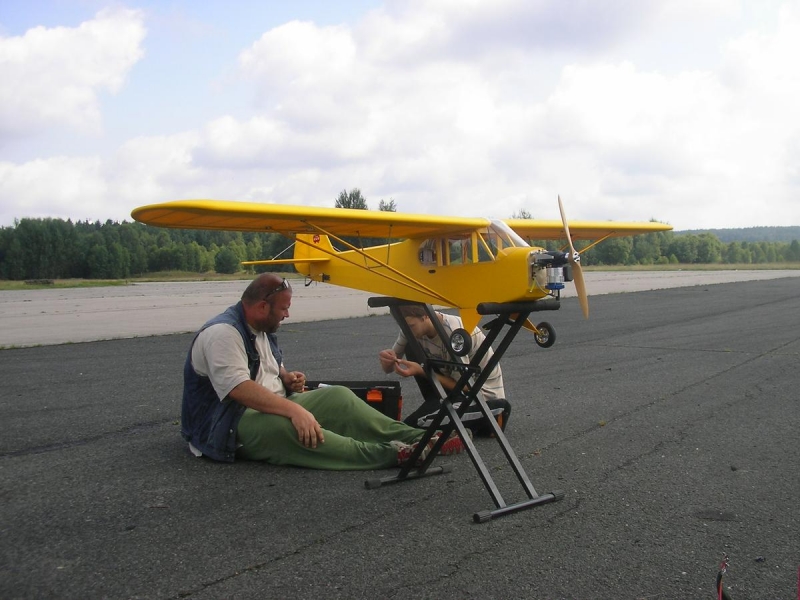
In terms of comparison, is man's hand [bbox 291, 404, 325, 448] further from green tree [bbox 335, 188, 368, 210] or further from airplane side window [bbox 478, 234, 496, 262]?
green tree [bbox 335, 188, 368, 210]

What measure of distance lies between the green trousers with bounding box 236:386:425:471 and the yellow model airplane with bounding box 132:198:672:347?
1.69m

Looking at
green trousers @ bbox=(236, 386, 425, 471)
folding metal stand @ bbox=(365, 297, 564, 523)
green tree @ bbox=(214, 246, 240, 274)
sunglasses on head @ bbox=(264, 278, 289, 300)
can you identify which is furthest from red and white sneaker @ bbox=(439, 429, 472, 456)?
green tree @ bbox=(214, 246, 240, 274)

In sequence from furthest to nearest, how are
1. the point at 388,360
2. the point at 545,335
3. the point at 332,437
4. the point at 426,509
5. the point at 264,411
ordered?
the point at 545,335 → the point at 388,360 → the point at 332,437 → the point at 264,411 → the point at 426,509

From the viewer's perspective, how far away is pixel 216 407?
17.4ft

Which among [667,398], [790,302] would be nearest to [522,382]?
[667,398]

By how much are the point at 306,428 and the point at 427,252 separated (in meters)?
3.54

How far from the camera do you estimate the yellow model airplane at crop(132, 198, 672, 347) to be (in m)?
6.09

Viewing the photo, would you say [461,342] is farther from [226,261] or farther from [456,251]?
[226,261]

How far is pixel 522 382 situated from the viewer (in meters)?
9.34

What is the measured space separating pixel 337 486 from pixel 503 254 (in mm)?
3091

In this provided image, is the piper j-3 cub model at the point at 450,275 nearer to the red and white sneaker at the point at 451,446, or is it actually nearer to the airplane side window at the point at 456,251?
the airplane side window at the point at 456,251

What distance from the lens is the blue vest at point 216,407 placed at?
5.22m

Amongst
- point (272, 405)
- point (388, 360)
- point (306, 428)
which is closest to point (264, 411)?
point (272, 405)

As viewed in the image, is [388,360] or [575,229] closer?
[388,360]
